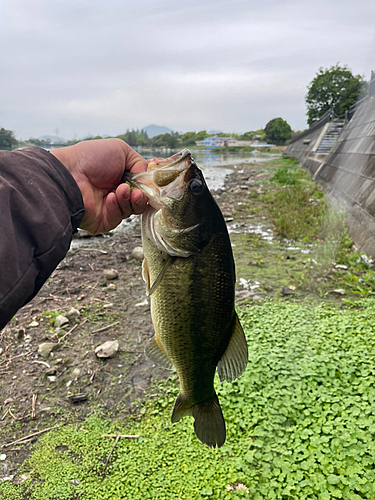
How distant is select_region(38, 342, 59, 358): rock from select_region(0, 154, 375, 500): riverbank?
5 cm

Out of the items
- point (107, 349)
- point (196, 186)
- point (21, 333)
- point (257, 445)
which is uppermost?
point (196, 186)

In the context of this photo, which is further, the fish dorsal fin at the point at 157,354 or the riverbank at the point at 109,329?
the riverbank at the point at 109,329

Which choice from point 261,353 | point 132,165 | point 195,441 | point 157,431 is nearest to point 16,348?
point 157,431

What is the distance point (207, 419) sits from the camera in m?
1.90

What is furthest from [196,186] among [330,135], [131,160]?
[330,135]

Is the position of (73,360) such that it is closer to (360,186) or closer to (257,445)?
(257,445)

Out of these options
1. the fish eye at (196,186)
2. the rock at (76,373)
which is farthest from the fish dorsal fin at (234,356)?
the rock at (76,373)

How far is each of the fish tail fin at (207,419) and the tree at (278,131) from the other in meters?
Result: 84.6

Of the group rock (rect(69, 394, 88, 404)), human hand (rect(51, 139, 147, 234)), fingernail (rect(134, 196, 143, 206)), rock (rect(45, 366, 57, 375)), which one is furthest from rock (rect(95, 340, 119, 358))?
fingernail (rect(134, 196, 143, 206))

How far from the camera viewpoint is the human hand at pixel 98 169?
2289 millimetres

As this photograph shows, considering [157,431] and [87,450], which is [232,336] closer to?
[157,431]

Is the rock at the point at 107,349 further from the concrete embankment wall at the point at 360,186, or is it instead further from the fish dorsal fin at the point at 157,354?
the concrete embankment wall at the point at 360,186

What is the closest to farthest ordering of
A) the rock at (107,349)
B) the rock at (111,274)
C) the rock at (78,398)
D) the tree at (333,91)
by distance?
the rock at (78,398), the rock at (107,349), the rock at (111,274), the tree at (333,91)

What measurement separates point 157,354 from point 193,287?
0.52m
